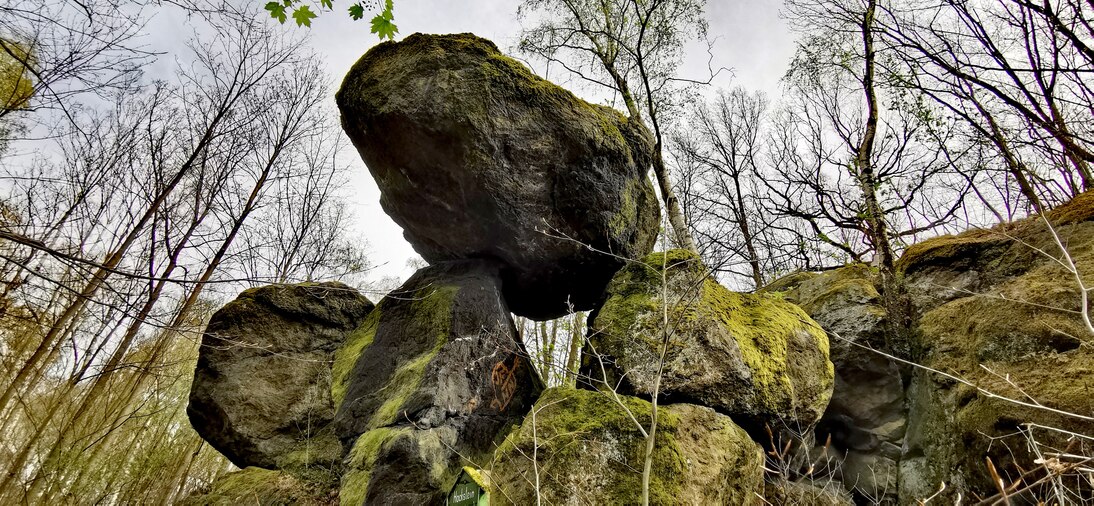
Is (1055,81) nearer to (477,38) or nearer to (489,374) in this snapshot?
(477,38)

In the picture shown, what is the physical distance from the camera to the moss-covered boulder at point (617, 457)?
3.44 meters

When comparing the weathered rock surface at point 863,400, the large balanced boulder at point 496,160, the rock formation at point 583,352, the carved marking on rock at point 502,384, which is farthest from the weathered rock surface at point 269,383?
the weathered rock surface at point 863,400

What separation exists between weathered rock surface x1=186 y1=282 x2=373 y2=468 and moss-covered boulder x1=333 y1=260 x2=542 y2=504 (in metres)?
0.37

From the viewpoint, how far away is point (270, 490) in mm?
4895

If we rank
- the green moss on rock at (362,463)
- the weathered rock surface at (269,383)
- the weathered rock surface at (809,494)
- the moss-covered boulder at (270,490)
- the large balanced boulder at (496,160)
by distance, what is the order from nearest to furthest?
the green moss on rock at (362,463) → the weathered rock surface at (809,494) → the moss-covered boulder at (270,490) → the large balanced boulder at (496,160) → the weathered rock surface at (269,383)

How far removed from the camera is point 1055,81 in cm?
675

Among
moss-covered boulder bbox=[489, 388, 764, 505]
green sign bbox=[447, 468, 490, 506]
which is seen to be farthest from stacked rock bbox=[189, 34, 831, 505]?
green sign bbox=[447, 468, 490, 506]

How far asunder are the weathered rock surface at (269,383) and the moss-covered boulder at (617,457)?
259 centimetres

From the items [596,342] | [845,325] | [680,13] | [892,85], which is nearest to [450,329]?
[596,342]

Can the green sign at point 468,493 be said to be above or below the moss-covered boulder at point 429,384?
below

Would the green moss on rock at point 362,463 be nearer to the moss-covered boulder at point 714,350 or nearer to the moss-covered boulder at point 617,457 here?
the moss-covered boulder at point 617,457

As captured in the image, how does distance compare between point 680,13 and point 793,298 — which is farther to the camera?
point 680,13

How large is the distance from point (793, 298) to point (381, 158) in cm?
614

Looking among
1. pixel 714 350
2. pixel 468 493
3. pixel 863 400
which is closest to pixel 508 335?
pixel 714 350
